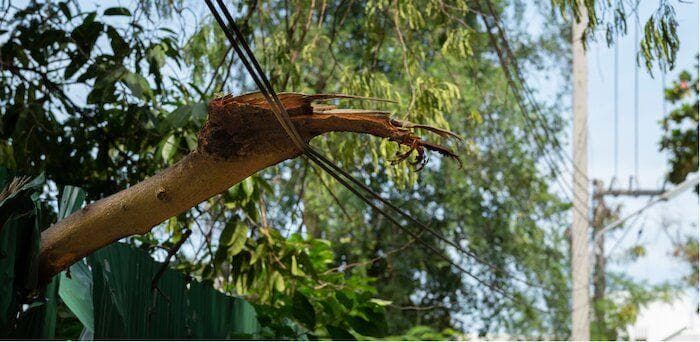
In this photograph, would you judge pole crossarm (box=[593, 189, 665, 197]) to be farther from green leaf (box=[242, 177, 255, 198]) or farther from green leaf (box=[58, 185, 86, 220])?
green leaf (box=[58, 185, 86, 220])

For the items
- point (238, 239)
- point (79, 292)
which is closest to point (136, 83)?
point (238, 239)

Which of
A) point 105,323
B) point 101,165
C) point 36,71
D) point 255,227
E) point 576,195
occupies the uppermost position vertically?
point 576,195

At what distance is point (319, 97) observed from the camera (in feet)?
6.53


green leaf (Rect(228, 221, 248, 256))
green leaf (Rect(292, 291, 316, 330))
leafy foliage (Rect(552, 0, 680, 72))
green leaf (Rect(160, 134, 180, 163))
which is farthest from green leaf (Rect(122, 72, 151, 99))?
leafy foliage (Rect(552, 0, 680, 72))

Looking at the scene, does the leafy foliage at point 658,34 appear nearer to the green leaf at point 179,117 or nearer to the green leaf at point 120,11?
the green leaf at point 179,117

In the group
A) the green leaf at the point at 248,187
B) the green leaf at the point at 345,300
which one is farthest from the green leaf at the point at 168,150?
the green leaf at the point at 345,300

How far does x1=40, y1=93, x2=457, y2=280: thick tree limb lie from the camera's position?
6.62ft

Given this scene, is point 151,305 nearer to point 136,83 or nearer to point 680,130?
point 136,83

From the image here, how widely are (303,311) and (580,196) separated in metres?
5.30

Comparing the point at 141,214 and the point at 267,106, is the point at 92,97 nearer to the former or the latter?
the point at 141,214

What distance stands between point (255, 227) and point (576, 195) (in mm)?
4737

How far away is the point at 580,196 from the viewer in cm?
854

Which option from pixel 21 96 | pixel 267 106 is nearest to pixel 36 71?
pixel 21 96

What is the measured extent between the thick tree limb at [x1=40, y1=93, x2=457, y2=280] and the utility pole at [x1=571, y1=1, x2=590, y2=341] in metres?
6.32
